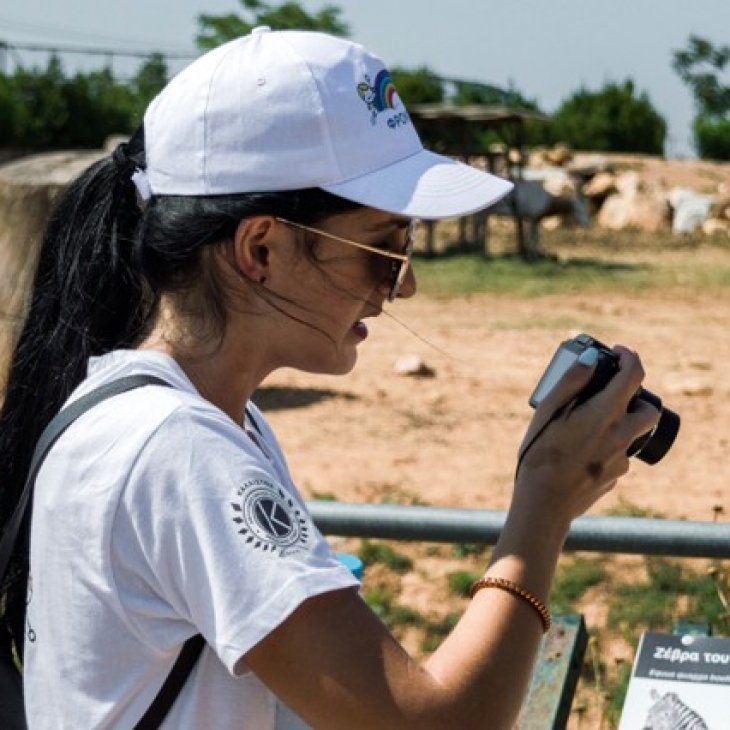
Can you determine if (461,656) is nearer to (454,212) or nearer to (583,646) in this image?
(454,212)

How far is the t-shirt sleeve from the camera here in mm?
1459

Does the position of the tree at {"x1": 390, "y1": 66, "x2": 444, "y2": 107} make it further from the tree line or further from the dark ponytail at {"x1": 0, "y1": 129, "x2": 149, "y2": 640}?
the dark ponytail at {"x1": 0, "y1": 129, "x2": 149, "y2": 640}

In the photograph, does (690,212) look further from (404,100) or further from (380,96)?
(380,96)

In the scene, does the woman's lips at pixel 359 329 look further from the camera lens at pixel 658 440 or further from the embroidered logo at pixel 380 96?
the camera lens at pixel 658 440

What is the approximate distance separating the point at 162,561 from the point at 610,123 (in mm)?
34635

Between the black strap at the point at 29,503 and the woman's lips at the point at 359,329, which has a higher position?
the woman's lips at the point at 359,329

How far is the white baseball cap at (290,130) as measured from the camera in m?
1.63

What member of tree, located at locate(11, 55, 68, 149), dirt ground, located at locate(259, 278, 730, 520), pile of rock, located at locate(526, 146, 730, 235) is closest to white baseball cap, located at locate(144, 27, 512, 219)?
dirt ground, located at locate(259, 278, 730, 520)

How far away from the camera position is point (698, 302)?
14.5m

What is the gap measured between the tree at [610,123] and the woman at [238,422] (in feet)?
111

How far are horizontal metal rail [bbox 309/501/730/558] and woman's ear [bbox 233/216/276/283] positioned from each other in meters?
1.27

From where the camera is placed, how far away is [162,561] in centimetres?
149

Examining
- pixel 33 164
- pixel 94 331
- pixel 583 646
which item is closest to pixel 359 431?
pixel 33 164

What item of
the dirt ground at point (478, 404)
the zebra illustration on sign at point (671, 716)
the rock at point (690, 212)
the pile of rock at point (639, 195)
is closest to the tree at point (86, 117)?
the pile of rock at point (639, 195)
